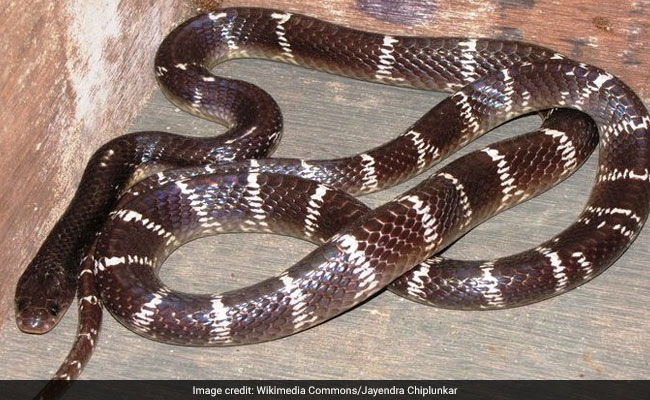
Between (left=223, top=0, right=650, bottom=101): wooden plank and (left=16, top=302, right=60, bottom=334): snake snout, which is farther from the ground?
(left=223, top=0, right=650, bottom=101): wooden plank

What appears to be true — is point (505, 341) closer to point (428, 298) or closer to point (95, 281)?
point (428, 298)

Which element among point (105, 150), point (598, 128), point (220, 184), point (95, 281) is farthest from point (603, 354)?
point (105, 150)

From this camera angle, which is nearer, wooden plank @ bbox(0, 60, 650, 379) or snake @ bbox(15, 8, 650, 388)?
snake @ bbox(15, 8, 650, 388)
